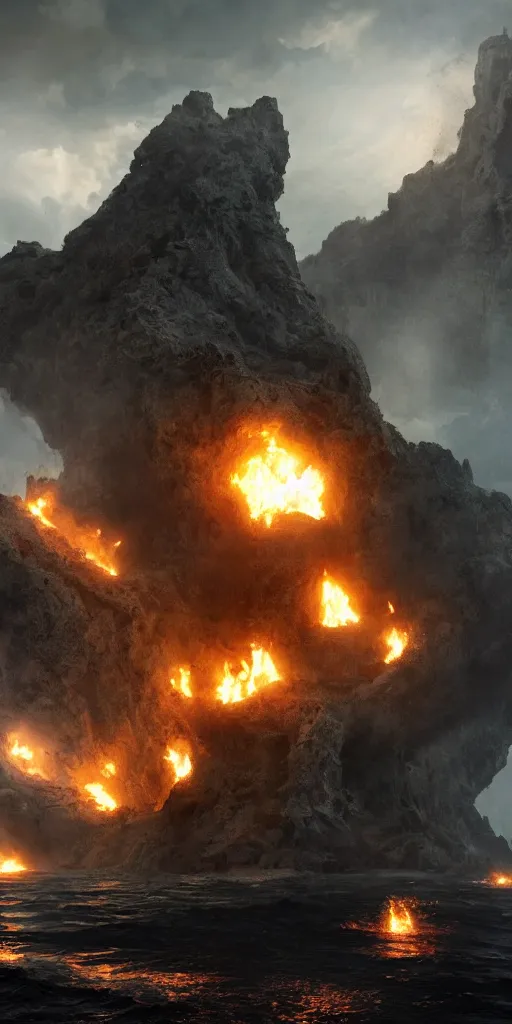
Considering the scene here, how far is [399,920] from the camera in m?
16.9

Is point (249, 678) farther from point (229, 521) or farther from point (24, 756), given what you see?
point (24, 756)

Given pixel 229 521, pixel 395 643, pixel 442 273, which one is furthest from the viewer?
pixel 442 273

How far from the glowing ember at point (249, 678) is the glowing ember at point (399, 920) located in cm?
1966

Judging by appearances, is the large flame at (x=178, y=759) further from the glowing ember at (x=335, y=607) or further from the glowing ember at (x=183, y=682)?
the glowing ember at (x=335, y=607)

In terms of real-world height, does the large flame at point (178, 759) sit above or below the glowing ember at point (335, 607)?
below

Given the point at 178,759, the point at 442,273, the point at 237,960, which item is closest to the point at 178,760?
the point at 178,759

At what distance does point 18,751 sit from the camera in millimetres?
33188

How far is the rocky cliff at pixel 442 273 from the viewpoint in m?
59.0

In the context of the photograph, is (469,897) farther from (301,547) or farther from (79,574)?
(79,574)

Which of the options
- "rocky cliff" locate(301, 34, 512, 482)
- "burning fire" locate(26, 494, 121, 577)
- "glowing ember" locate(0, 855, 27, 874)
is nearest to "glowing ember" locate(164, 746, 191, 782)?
"glowing ember" locate(0, 855, 27, 874)

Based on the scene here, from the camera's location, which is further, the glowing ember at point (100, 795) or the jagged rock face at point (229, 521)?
the jagged rock face at point (229, 521)

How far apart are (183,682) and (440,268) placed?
1831 inches

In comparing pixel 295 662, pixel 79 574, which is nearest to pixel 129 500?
pixel 79 574

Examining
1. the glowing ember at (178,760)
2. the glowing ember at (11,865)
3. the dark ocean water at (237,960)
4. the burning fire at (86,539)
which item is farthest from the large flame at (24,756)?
the dark ocean water at (237,960)
